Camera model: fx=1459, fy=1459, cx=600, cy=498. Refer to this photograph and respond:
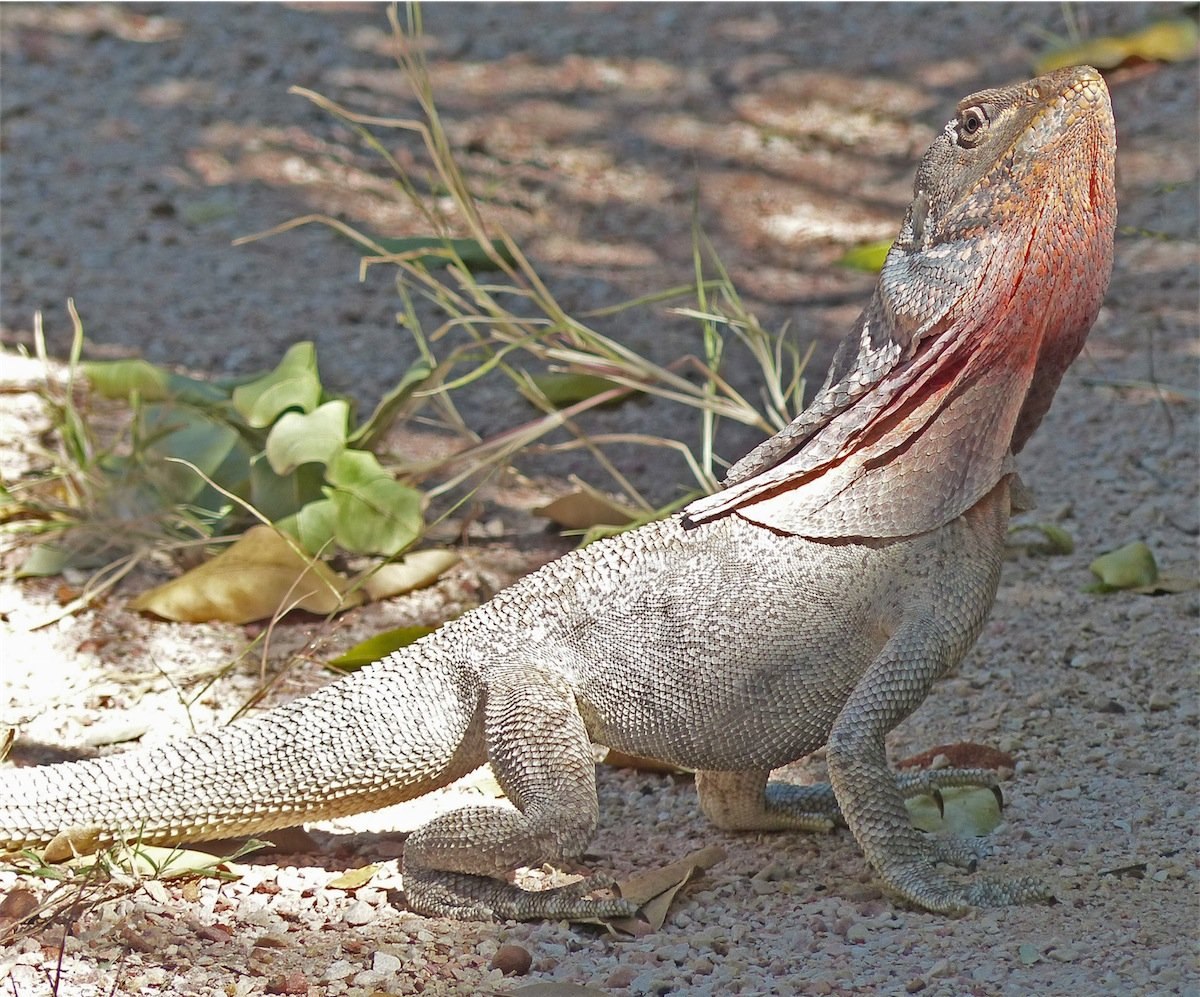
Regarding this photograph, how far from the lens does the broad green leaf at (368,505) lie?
468 centimetres

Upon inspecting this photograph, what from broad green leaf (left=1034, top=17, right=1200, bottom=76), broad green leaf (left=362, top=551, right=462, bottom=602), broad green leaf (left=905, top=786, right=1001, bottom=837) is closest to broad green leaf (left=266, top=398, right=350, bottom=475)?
broad green leaf (left=362, top=551, right=462, bottom=602)

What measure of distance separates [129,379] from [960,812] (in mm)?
3317

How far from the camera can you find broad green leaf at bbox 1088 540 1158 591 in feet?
14.3

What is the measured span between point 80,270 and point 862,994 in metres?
5.50

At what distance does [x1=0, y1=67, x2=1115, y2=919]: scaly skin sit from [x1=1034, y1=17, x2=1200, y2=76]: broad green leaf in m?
4.87

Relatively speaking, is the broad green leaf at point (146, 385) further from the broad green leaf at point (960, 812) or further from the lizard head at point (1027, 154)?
the lizard head at point (1027, 154)

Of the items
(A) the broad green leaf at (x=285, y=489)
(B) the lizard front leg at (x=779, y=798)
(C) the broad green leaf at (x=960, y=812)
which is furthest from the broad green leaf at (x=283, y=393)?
(C) the broad green leaf at (x=960, y=812)

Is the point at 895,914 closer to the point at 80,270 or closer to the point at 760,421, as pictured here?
the point at 760,421

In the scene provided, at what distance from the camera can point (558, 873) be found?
11.1 feet

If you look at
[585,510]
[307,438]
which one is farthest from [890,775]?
[307,438]

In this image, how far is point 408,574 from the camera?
4828 millimetres

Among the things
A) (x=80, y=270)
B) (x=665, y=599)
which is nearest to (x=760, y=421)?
(x=665, y=599)

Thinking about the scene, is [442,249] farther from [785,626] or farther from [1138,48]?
[1138,48]

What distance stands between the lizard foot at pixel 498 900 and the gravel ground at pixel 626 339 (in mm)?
46
